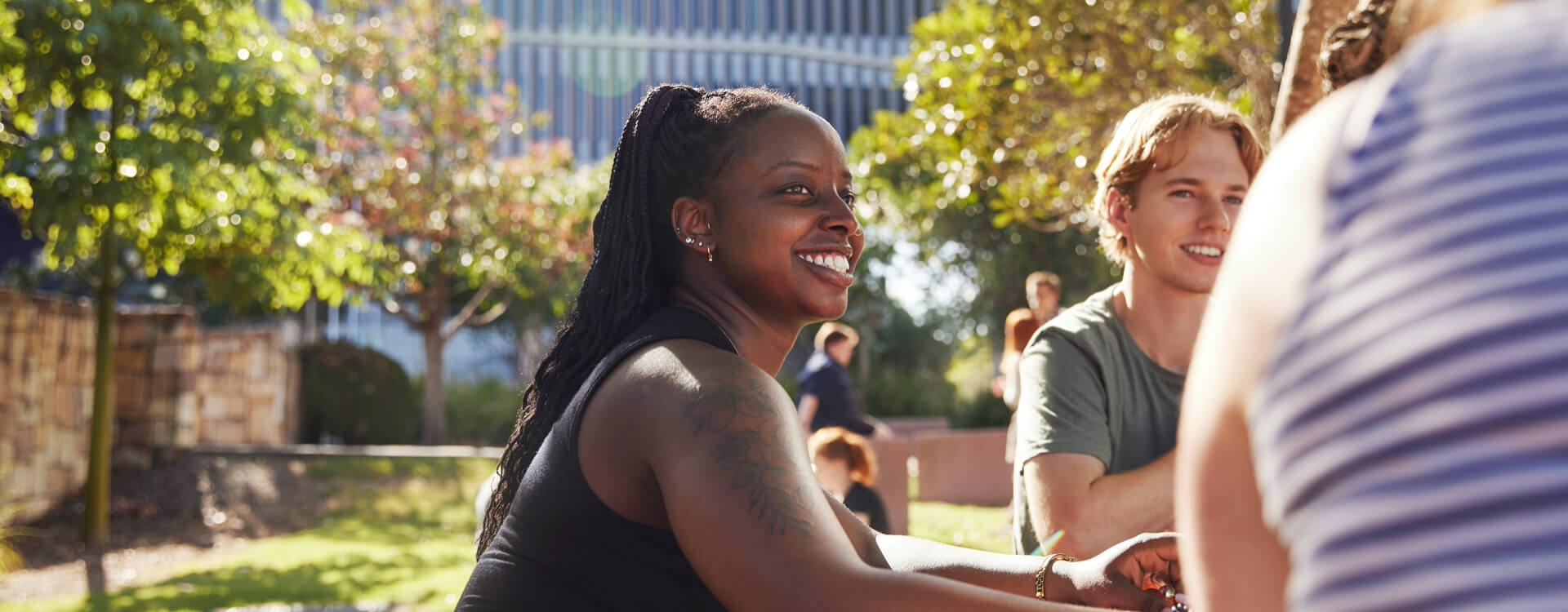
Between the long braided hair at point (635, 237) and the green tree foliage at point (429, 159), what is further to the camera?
the green tree foliage at point (429, 159)

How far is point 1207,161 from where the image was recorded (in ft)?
9.38

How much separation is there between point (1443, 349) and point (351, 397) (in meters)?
21.6

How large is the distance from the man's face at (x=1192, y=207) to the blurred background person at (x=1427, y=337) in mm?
1945

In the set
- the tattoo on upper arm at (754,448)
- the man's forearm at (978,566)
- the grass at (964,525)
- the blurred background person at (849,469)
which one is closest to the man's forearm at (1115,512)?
the man's forearm at (978,566)

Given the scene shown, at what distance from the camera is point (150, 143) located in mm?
10273

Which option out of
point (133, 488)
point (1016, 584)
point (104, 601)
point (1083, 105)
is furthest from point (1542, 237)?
point (133, 488)

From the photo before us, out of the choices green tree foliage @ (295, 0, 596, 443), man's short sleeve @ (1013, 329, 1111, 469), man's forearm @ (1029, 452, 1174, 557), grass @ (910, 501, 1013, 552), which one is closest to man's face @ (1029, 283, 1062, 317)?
grass @ (910, 501, 1013, 552)

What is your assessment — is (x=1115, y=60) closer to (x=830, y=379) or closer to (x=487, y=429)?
(x=830, y=379)

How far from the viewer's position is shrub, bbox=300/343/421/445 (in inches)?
822

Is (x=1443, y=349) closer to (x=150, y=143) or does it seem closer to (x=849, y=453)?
(x=849, y=453)

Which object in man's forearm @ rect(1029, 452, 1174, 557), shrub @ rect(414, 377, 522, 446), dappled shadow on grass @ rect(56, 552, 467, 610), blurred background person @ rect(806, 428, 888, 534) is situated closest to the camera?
man's forearm @ rect(1029, 452, 1174, 557)

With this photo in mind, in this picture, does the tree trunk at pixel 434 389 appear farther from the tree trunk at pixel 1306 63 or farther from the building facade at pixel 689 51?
the building facade at pixel 689 51

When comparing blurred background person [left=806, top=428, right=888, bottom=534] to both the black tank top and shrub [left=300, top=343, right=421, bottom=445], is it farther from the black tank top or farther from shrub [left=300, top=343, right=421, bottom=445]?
shrub [left=300, top=343, right=421, bottom=445]

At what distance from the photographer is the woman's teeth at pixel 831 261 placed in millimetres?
2201
